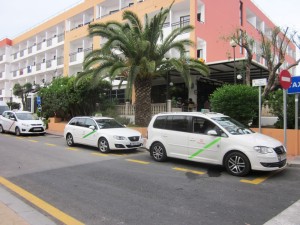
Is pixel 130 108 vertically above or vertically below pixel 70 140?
above

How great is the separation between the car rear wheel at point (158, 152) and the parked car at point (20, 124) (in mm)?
11477

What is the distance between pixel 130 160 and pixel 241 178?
4.10 metres

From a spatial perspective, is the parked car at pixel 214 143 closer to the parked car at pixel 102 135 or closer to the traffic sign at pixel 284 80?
the parked car at pixel 102 135

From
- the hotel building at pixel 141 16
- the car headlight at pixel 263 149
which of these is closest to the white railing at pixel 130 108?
the hotel building at pixel 141 16

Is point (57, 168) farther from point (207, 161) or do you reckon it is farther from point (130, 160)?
point (207, 161)

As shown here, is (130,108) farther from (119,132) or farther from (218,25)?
(218,25)

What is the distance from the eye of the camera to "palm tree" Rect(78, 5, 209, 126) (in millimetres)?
16047

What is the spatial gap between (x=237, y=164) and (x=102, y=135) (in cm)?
594

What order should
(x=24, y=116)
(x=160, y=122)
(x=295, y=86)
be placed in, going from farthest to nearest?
1. (x=24, y=116)
2. (x=295, y=86)
3. (x=160, y=122)

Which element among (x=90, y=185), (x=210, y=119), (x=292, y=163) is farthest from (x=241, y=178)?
(x=90, y=185)

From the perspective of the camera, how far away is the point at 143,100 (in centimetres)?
1769

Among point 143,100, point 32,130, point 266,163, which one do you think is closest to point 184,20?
point 143,100

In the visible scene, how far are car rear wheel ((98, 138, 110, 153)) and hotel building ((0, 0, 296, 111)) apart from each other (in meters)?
9.40

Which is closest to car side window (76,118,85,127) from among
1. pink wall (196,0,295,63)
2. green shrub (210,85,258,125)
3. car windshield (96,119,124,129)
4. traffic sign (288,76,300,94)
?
car windshield (96,119,124,129)
